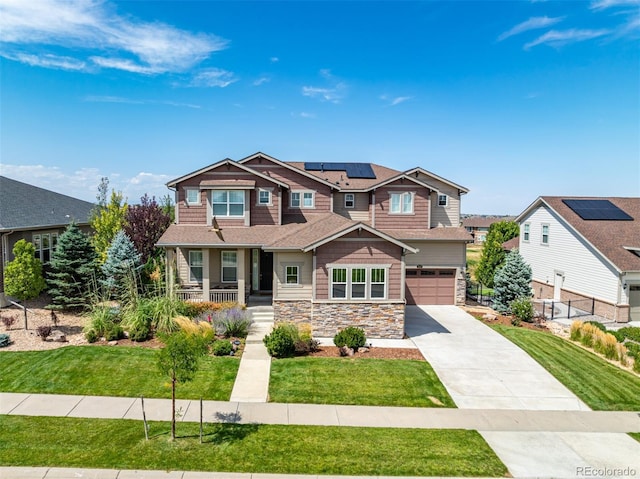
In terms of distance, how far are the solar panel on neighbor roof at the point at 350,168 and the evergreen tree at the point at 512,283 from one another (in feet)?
31.6

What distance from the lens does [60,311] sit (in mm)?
18188

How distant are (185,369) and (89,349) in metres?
7.34

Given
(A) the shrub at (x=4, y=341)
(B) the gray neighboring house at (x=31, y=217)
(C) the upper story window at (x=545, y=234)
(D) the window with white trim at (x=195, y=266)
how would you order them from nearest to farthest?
1. (A) the shrub at (x=4, y=341)
2. (B) the gray neighboring house at (x=31, y=217)
3. (D) the window with white trim at (x=195, y=266)
4. (C) the upper story window at (x=545, y=234)

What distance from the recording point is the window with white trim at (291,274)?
16906 millimetres

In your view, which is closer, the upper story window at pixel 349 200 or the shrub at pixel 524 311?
the shrub at pixel 524 311

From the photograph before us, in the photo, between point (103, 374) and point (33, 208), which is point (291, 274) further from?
point (33, 208)

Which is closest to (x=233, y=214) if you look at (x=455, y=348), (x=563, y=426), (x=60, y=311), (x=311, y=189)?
(x=311, y=189)

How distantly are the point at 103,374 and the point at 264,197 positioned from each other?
11.7 metres

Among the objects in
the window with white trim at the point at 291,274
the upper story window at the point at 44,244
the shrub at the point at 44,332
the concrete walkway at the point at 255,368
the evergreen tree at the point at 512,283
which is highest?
the upper story window at the point at 44,244

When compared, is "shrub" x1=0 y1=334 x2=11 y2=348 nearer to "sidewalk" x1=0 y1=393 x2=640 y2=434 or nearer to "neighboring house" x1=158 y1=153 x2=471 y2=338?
"sidewalk" x1=0 y1=393 x2=640 y2=434

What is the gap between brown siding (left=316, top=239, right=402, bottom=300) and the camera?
1595cm

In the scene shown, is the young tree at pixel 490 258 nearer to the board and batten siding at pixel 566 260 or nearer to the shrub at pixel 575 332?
the board and batten siding at pixel 566 260

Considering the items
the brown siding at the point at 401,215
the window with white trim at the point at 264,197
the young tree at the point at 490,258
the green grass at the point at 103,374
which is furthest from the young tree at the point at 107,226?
the young tree at the point at 490,258

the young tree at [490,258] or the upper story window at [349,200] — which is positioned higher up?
the upper story window at [349,200]
